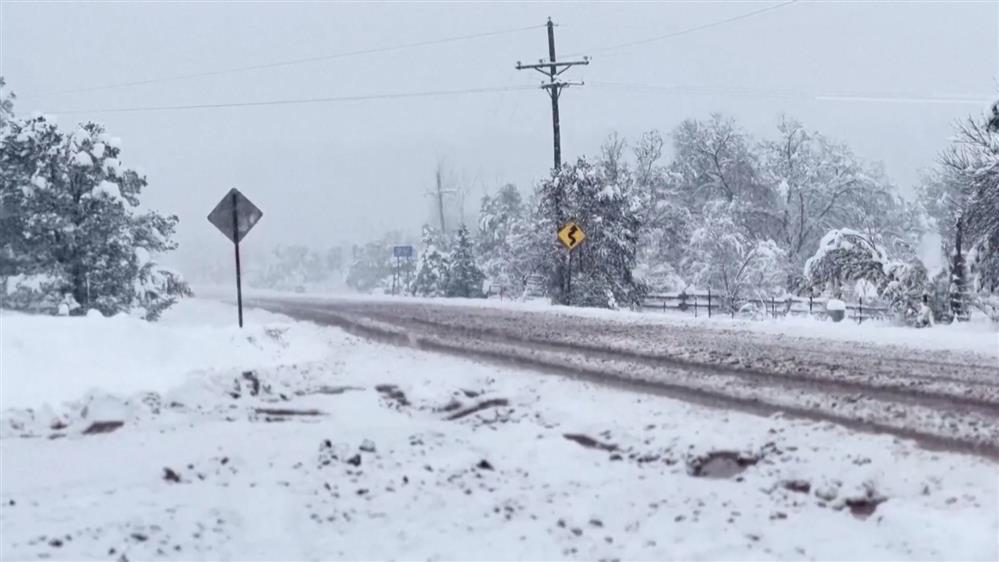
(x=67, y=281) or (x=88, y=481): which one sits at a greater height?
(x=67, y=281)

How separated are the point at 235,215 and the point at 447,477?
34.3ft

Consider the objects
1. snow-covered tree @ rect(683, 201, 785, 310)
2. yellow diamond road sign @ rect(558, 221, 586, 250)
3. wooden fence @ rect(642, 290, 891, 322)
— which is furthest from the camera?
snow-covered tree @ rect(683, 201, 785, 310)

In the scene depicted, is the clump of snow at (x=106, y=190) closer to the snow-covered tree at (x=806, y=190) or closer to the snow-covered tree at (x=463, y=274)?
the snow-covered tree at (x=463, y=274)

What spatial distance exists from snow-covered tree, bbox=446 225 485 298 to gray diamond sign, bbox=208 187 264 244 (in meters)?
37.9

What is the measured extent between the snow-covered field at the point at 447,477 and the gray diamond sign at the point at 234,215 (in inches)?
227

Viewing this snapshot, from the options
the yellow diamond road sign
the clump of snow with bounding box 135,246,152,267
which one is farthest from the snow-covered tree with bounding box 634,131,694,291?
the clump of snow with bounding box 135,246,152,267

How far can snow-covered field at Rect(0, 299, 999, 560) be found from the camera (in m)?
5.26

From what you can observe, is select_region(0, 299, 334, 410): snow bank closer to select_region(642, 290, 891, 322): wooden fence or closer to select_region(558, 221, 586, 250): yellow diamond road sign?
select_region(558, 221, 586, 250): yellow diamond road sign

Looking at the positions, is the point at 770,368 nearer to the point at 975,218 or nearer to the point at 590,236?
the point at 975,218

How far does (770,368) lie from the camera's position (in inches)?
437

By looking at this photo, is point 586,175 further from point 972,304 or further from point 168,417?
point 168,417

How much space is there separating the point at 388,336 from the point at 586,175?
56.5 feet

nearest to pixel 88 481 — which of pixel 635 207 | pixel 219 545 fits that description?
pixel 219 545

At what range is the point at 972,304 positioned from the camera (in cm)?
2144
